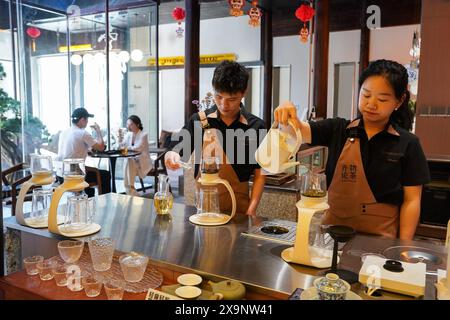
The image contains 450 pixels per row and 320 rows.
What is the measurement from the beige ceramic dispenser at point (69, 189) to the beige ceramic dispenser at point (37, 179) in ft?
0.42

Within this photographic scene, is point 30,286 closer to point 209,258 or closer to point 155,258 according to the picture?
point 155,258

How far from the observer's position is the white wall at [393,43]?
734 centimetres

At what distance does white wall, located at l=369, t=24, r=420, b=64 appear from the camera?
734cm

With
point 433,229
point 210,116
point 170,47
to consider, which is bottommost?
point 433,229

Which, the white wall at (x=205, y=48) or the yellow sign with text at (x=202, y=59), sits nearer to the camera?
the white wall at (x=205, y=48)

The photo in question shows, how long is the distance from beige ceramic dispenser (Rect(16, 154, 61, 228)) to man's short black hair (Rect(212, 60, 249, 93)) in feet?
2.87

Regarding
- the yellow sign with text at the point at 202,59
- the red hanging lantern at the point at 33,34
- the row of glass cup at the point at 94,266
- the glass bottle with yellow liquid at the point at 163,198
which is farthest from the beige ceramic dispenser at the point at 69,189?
the yellow sign with text at the point at 202,59

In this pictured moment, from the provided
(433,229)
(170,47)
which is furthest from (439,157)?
(170,47)

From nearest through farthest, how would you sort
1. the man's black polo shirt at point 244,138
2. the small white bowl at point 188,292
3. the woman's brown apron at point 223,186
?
the small white bowl at point 188,292 < the woman's brown apron at point 223,186 < the man's black polo shirt at point 244,138

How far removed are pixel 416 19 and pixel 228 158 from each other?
6581 millimetres

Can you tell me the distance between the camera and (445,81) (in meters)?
4.40

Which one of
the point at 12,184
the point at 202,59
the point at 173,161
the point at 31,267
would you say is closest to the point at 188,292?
the point at 31,267

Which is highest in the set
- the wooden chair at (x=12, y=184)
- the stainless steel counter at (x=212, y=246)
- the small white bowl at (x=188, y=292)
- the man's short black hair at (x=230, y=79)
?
the man's short black hair at (x=230, y=79)

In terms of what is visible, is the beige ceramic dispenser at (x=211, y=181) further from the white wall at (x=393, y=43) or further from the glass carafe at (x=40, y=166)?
the white wall at (x=393, y=43)
